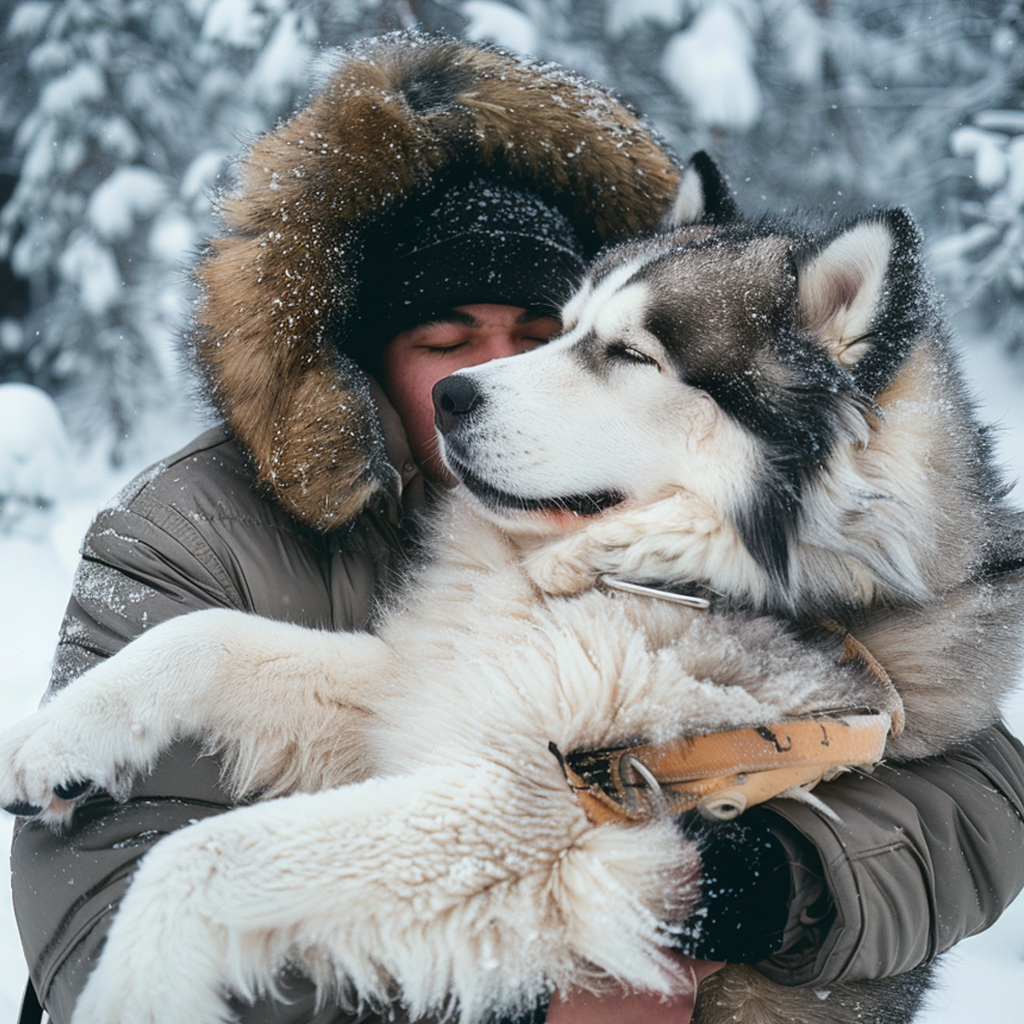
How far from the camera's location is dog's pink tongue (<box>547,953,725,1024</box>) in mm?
1442

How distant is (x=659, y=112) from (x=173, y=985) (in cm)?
622

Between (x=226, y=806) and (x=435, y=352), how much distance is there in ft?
3.79

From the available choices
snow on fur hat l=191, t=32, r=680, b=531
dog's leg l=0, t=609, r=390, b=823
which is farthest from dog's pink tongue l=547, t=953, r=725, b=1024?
snow on fur hat l=191, t=32, r=680, b=531

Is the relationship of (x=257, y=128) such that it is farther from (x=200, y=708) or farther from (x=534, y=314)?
(x=200, y=708)

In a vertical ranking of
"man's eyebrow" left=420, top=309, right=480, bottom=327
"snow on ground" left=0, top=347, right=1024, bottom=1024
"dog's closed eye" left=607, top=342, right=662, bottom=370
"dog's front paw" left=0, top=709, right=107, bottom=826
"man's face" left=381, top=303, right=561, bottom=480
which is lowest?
"snow on ground" left=0, top=347, right=1024, bottom=1024

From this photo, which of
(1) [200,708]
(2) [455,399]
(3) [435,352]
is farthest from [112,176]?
(1) [200,708]

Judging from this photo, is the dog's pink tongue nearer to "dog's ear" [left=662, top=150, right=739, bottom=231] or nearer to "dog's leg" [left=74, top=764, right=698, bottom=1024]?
"dog's leg" [left=74, top=764, right=698, bottom=1024]

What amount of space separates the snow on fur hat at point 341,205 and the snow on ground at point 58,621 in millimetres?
1147

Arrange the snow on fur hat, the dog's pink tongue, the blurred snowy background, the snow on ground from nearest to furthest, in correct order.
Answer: the dog's pink tongue < the snow on fur hat < the snow on ground < the blurred snowy background

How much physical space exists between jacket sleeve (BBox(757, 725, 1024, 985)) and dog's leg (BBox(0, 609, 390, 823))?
0.82 m

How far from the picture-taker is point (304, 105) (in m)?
2.19

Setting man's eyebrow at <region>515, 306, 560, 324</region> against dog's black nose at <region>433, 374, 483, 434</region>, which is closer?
dog's black nose at <region>433, 374, 483, 434</region>

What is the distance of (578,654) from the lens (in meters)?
1.63

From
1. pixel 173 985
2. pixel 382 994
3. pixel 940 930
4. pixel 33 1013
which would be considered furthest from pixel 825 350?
pixel 33 1013
